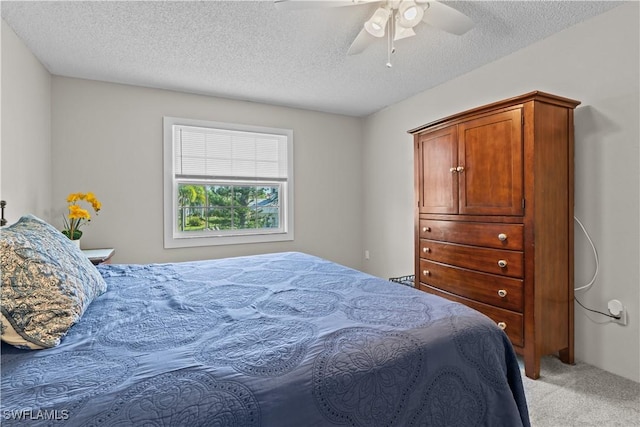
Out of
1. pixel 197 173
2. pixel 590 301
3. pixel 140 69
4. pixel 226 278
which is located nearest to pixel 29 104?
pixel 140 69

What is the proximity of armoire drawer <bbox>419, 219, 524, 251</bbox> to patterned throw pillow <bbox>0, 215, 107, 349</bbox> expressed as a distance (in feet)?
7.86

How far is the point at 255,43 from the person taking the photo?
249cm

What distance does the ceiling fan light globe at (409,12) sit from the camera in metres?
1.79

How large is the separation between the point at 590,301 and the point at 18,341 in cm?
311

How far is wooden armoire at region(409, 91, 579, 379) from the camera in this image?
2.07m

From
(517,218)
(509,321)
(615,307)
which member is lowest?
(509,321)

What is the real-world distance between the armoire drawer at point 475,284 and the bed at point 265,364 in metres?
1.13

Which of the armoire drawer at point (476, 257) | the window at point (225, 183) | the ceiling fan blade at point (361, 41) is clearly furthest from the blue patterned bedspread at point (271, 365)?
the window at point (225, 183)

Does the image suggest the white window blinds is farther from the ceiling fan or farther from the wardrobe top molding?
the wardrobe top molding

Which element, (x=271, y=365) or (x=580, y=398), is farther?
(x=580, y=398)

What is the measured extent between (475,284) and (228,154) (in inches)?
117

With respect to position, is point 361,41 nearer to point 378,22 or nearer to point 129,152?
point 378,22

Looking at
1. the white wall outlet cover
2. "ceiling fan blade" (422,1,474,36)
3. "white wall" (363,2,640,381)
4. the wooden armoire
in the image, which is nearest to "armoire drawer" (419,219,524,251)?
the wooden armoire

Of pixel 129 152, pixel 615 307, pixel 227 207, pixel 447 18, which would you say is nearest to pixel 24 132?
pixel 129 152
